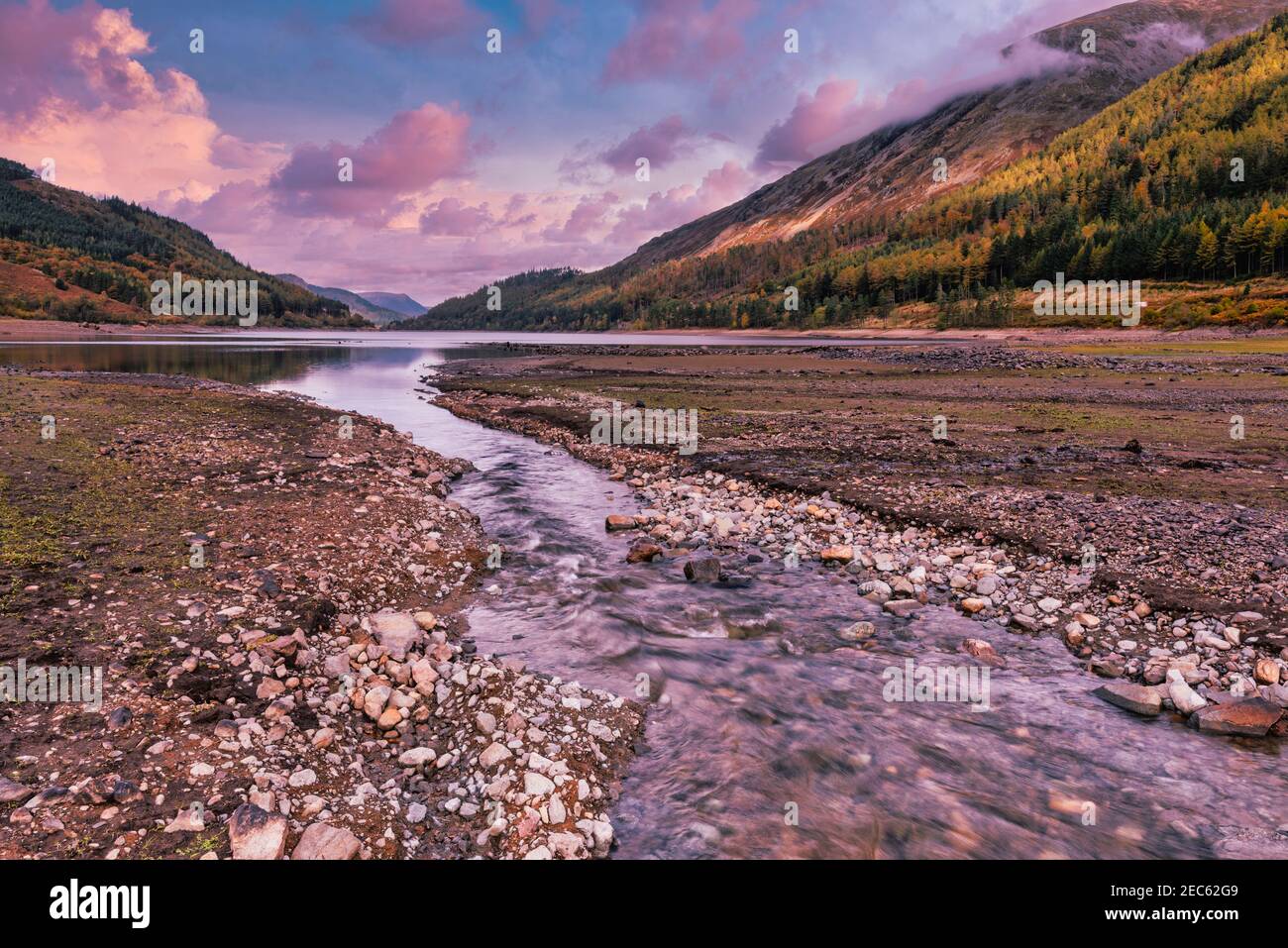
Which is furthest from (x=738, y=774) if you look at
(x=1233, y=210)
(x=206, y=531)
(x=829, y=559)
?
(x=1233, y=210)

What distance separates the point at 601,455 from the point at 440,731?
19256 mm

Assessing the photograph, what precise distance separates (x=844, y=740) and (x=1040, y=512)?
33.6ft

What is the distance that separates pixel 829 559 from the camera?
1419 cm

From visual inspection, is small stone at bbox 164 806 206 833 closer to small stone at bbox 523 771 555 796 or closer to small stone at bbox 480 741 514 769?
small stone at bbox 480 741 514 769

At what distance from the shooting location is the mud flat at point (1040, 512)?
31.4ft

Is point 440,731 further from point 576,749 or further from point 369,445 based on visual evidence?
point 369,445

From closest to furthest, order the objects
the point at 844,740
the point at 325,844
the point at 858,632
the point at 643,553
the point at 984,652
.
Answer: the point at 325,844, the point at 844,740, the point at 984,652, the point at 858,632, the point at 643,553

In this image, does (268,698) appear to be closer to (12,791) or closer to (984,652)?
(12,791)

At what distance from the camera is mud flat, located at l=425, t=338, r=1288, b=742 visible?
9578 millimetres

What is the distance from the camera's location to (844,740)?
8281mm

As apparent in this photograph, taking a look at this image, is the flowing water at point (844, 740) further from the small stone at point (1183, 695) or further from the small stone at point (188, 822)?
the small stone at point (188, 822)

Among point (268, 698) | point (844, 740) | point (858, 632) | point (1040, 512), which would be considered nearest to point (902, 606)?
point (858, 632)

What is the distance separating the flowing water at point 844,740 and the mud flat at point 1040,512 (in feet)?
2.44

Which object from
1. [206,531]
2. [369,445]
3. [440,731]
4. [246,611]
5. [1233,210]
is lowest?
[440,731]
